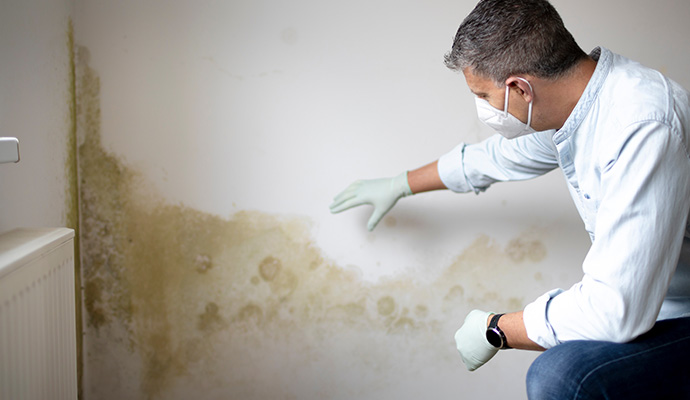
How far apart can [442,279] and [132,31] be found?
120cm

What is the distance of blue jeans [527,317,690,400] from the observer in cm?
98

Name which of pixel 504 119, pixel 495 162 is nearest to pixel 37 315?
pixel 504 119

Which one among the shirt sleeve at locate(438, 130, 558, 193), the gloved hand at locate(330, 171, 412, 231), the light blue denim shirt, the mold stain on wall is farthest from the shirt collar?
the mold stain on wall

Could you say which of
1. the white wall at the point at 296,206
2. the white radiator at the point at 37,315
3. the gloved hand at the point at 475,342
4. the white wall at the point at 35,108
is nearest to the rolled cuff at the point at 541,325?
the gloved hand at the point at 475,342

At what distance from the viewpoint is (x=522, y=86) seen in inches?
42.4

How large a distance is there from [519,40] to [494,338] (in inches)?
23.8

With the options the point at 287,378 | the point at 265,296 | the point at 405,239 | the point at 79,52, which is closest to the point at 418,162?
the point at 405,239

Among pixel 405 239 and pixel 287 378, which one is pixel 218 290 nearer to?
pixel 287 378

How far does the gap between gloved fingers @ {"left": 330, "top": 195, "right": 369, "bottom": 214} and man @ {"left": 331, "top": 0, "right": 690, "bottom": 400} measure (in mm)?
496

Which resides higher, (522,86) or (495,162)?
(522,86)

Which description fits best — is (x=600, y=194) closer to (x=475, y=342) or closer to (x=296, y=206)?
(x=475, y=342)

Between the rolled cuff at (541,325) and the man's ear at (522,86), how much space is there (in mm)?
396

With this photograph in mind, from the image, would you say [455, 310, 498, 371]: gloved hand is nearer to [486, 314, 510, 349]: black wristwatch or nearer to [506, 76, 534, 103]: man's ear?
[486, 314, 510, 349]: black wristwatch

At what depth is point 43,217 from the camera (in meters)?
1.37
